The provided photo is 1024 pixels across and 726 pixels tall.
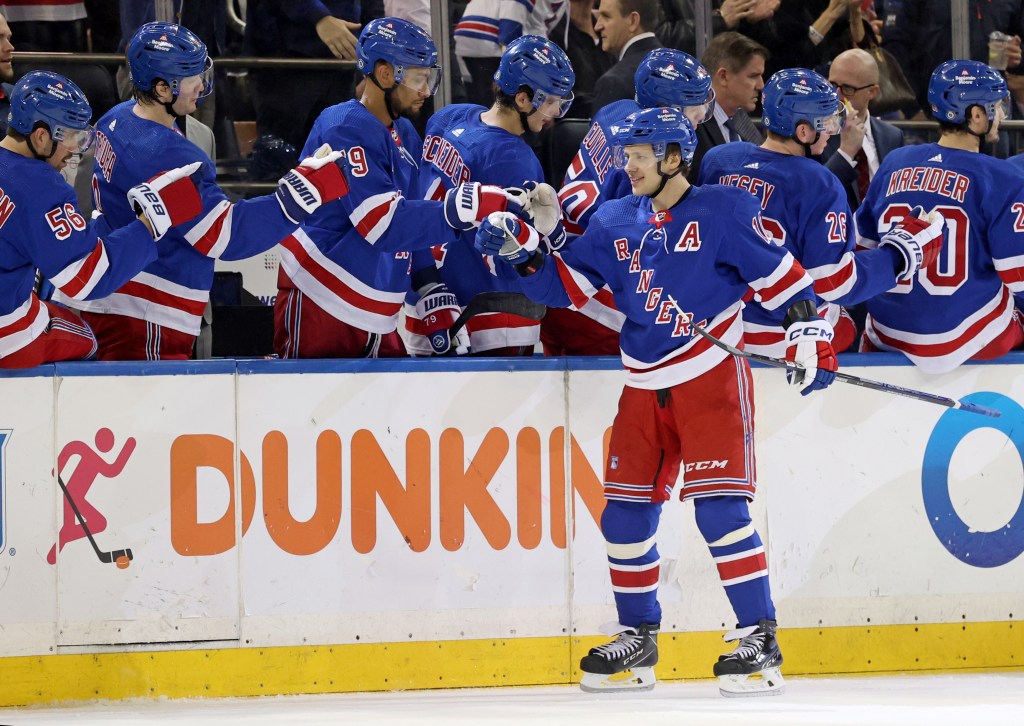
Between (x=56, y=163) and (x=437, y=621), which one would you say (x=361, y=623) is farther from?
(x=56, y=163)

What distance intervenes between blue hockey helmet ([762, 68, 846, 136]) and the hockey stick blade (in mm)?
755

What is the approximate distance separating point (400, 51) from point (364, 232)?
21.4 inches

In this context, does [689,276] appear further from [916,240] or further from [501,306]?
[916,240]

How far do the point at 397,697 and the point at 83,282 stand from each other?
139 centimetres

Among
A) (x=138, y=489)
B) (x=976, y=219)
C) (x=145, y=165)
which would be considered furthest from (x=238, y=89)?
(x=976, y=219)

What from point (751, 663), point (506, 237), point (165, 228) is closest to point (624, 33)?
point (506, 237)

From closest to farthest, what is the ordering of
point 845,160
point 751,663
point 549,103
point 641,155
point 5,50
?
point 751,663, point 641,155, point 549,103, point 5,50, point 845,160

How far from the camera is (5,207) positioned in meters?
3.68

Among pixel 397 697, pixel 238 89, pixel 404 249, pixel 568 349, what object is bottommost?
pixel 397 697

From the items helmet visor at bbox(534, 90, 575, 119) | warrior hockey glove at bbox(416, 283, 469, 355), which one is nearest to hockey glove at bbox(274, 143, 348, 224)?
warrior hockey glove at bbox(416, 283, 469, 355)

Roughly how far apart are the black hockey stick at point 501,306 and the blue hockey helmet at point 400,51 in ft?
2.13

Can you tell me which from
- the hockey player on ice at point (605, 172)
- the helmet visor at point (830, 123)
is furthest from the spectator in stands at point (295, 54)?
the helmet visor at point (830, 123)

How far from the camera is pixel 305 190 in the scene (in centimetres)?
386

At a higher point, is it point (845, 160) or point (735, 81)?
point (735, 81)
